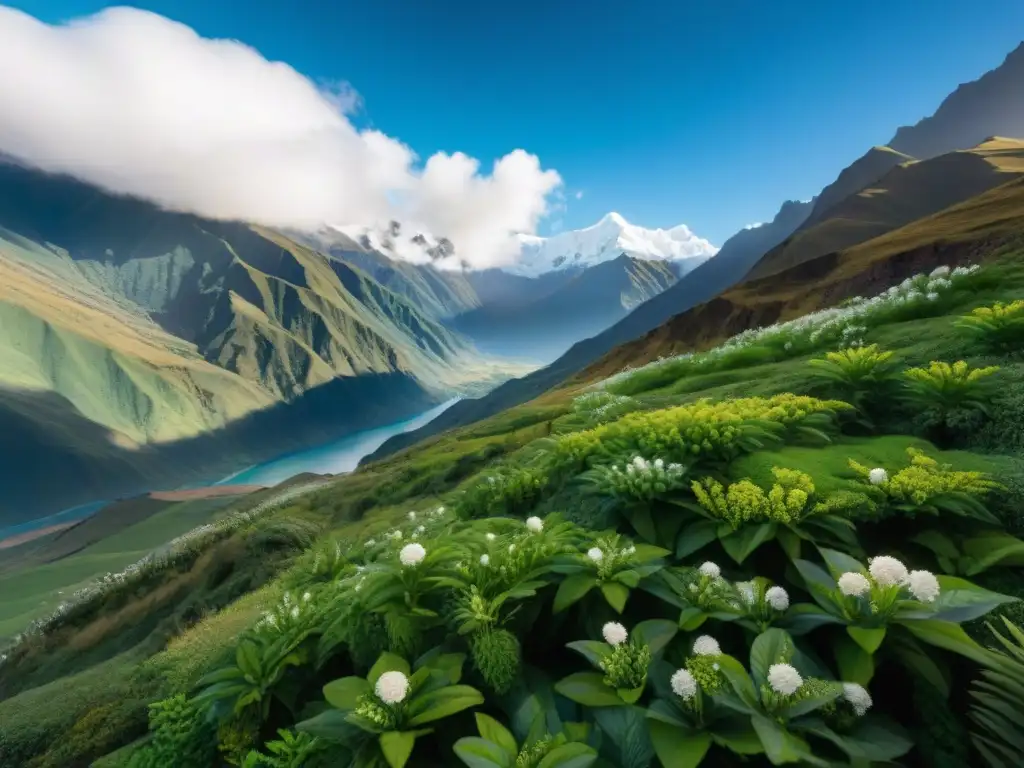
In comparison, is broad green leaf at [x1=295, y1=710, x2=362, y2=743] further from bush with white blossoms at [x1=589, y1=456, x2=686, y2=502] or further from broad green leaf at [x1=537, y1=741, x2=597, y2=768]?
bush with white blossoms at [x1=589, y1=456, x2=686, y2=502]

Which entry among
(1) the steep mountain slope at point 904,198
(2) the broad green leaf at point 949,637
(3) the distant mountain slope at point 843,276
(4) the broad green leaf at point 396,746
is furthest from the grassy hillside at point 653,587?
(1) the steep mountain slope at point 904,198

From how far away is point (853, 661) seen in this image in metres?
3.60

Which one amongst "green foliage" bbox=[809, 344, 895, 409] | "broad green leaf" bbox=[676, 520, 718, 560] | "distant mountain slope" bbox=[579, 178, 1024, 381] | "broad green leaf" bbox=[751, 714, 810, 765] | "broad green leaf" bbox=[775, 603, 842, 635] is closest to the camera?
"broad green leaf" bbox=[751, 714, 810, 765]

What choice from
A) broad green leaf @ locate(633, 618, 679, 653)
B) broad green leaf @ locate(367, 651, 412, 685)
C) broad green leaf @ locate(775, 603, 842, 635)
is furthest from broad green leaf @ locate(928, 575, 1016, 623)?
broad green leaf @ locate(367, 651, 412, 685)

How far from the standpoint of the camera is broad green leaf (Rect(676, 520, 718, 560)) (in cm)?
514

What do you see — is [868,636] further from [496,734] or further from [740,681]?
[496,734]

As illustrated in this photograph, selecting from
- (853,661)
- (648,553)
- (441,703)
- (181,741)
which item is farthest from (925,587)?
(181,741)

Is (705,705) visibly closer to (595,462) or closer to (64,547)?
(595,462)

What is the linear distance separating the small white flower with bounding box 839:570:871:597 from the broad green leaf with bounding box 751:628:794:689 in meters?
0.54

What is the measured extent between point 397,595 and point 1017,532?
19.9 ft

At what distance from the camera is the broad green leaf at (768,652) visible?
11.2 ft

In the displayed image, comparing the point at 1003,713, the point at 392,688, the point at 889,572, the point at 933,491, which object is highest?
the point at 392,688

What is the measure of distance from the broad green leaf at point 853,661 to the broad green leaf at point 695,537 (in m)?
1.48

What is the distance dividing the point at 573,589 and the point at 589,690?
0.90m
